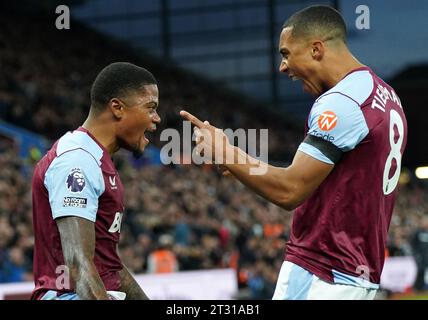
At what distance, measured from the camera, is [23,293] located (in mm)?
11406

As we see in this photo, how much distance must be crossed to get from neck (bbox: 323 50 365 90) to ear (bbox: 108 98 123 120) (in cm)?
113

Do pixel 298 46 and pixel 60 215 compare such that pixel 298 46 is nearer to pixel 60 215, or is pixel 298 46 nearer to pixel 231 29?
pixel 60 215

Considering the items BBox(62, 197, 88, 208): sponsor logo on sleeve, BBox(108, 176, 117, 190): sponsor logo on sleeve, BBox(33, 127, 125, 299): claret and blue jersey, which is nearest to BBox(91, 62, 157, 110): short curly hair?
BBox(33, 127, 125, 299): claret and blue jersey

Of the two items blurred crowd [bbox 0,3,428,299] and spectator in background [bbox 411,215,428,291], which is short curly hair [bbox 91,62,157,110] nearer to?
blurred crowd [bbox 0,3,428,299]

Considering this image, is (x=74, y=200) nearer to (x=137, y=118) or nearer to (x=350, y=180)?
(x=137, y=118)

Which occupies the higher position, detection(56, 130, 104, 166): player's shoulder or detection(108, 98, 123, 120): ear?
detection(108, 98, 123, 120): ear

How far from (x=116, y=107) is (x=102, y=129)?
14cm

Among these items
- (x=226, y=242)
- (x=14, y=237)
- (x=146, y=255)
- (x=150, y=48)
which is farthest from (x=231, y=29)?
(x=14, y=237)

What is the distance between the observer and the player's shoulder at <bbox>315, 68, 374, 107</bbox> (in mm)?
3594

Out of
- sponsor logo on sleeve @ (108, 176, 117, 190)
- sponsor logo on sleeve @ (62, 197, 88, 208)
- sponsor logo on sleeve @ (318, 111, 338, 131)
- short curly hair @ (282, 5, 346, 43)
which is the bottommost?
sponsor logo on sleeve @ (62, 197, 88, 208)

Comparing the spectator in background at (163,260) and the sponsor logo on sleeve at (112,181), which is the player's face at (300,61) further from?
the spectator in background at (163,260)

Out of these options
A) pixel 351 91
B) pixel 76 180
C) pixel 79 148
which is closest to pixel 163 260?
pixel 79 148

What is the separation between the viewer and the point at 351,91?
12.0ft

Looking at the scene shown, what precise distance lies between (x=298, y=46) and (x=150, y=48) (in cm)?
2882
